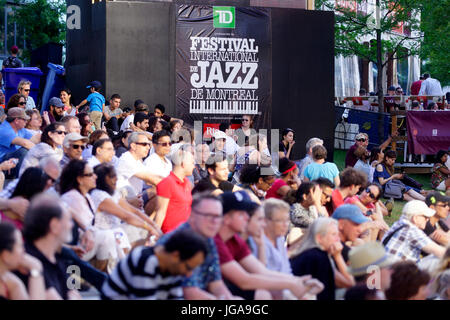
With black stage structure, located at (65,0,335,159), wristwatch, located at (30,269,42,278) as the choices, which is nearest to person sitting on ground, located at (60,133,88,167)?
wristwatch, located at (30,269,42,278)

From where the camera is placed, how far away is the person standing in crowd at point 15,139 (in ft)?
29.8

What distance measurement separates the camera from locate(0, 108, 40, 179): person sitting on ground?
907 cm

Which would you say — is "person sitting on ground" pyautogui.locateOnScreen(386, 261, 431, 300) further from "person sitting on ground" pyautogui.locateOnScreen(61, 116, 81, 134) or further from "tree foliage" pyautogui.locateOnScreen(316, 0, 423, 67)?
"tree foliage" pyautogui.locateOnScreen(316, 0, 423, 67)

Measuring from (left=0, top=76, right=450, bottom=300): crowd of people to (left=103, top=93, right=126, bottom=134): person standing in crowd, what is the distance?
314 cm

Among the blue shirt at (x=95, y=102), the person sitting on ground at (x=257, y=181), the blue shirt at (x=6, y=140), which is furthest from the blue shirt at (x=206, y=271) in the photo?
the blue shirt at (x=95, y=102)

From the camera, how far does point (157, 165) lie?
29.9 ft

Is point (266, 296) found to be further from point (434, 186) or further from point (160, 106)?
point (434, 186)

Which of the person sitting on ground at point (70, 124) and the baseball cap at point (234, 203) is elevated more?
the person sitting on ground at point (70, 124)

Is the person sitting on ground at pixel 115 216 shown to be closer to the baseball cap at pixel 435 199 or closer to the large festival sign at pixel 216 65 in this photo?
the baseball cap at pixel 435 199

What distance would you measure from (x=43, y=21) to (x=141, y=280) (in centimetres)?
3073

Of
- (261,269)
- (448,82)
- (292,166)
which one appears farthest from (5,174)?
(448,82)

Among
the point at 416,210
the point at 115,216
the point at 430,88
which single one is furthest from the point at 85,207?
the point at 430,88

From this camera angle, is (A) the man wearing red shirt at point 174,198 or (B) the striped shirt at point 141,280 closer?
(B) the striped shirt at point 141,280

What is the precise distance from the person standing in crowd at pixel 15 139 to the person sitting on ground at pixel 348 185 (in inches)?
152
